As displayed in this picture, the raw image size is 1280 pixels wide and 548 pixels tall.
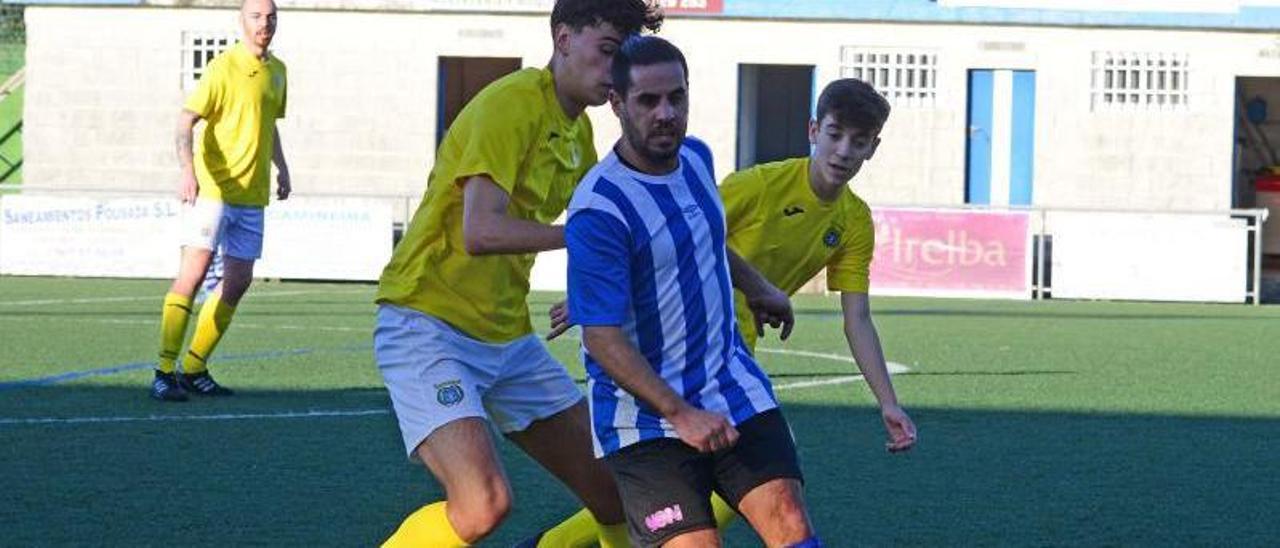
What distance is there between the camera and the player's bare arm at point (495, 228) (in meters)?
5.96

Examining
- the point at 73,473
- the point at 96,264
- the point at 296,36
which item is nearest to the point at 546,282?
the point at 96,264

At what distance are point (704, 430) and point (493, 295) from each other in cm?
146

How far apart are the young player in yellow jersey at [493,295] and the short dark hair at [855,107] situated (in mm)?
543

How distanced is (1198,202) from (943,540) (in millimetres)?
23078

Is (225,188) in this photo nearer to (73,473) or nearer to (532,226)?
(73,473)

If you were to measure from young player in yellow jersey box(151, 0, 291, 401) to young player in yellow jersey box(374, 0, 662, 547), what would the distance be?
580 centimetres

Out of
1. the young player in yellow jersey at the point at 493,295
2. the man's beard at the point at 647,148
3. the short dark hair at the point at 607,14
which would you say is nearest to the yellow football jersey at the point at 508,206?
the young player in yellow jersey at the point at 493,295

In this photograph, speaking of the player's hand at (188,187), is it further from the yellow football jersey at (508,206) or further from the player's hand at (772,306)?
the player's hand at (772,306)

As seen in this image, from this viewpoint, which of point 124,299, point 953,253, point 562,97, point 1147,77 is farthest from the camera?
point 1147,77

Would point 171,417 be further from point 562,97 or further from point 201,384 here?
point 562,97

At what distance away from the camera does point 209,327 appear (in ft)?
40.1

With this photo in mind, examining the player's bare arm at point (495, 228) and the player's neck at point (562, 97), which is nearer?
the player's bare arm at point (495, 228)

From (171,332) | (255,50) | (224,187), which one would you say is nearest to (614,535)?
(171,332)

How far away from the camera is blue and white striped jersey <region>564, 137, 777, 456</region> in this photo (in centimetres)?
524
